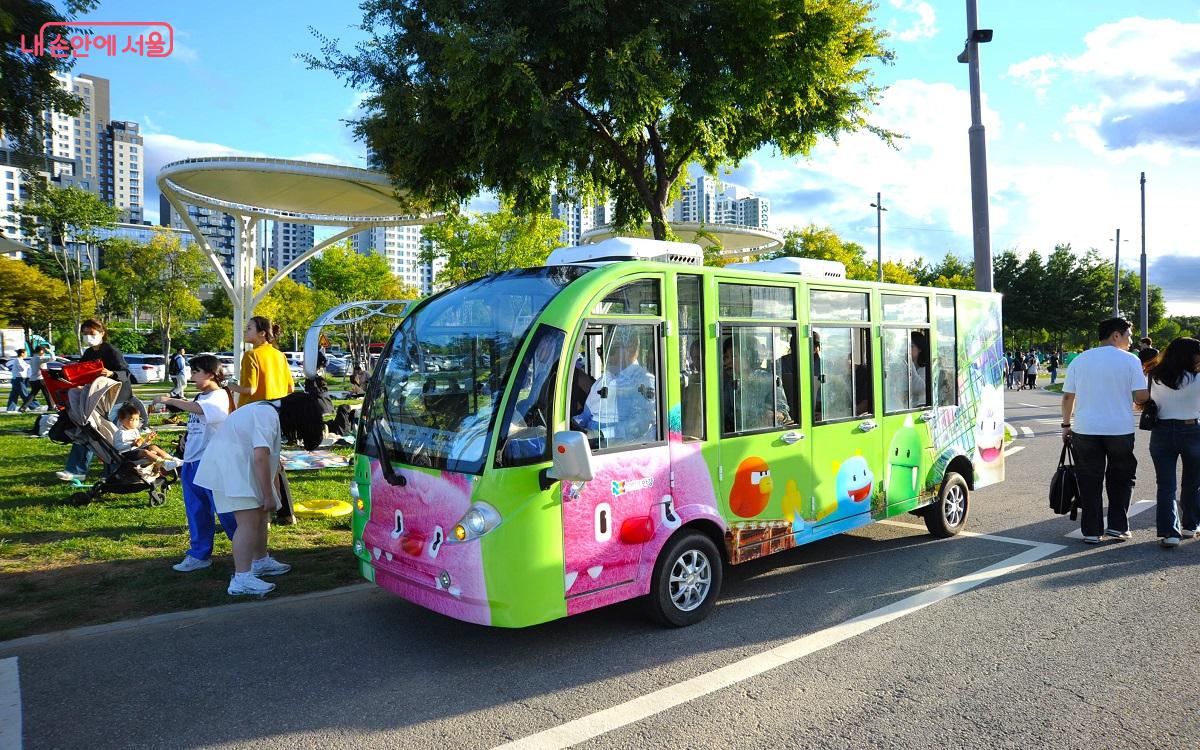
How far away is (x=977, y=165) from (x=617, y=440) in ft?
30.7

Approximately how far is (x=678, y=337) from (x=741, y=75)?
20.7ft

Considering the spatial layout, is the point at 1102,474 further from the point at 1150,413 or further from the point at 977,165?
the point at 977,165

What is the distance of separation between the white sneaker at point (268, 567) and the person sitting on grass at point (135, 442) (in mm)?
3119

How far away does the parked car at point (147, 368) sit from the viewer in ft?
119

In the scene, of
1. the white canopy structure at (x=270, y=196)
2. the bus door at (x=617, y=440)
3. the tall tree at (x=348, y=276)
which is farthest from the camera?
the tall tree at (x=348, y=276)

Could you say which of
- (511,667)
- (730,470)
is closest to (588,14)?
(730,470)

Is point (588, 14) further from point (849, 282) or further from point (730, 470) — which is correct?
point (730, 470)

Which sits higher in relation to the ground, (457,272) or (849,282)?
(457,272)

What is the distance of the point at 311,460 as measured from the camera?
11312mm

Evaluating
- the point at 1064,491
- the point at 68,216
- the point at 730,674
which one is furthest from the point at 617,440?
the point at 68,216

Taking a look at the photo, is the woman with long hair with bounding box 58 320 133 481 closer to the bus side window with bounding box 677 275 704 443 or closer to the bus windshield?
the bus windshield

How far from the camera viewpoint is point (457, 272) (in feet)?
106

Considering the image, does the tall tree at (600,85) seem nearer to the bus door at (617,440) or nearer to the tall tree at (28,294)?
the bus door at (617,440)

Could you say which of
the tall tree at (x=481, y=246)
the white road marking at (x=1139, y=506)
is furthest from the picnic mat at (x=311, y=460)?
the tall tree at (x=481, y=246)
